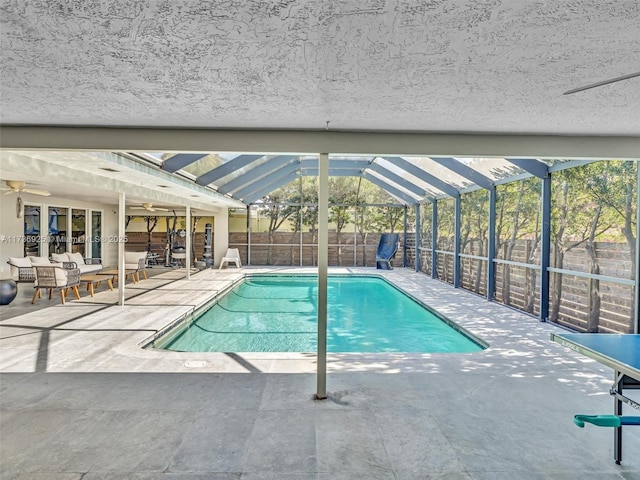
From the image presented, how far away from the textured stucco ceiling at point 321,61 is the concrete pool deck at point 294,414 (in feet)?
7.70

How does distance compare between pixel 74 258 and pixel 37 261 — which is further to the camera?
pixel 74 258

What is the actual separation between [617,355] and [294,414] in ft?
7.38

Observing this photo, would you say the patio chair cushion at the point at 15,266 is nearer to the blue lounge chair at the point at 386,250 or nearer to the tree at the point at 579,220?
the tree at the point at 579,220

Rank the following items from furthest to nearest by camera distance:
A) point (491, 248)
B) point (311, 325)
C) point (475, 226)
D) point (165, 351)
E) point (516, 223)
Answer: point (475, 226) < point (491, 248) < point (516, 223) < point (311, 325) < point (165, 351)

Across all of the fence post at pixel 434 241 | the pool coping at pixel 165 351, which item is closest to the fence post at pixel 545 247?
the pool coping at pixel 165 351

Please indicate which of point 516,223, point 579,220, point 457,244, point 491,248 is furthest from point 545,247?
point 457,244

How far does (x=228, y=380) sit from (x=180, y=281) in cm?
753

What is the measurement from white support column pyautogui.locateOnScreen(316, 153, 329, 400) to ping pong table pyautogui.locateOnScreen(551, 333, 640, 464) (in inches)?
70.9

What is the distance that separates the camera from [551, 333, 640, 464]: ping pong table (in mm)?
2039

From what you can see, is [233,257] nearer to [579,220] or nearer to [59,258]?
[59,258]

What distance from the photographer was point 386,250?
46.8ft

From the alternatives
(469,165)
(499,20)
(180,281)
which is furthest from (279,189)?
(499,20)

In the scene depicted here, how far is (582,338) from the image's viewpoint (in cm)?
253

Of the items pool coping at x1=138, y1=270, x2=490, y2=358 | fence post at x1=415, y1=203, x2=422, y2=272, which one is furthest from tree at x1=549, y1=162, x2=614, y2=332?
fence post at x1=415, y1=203, x2=422, y2=272
